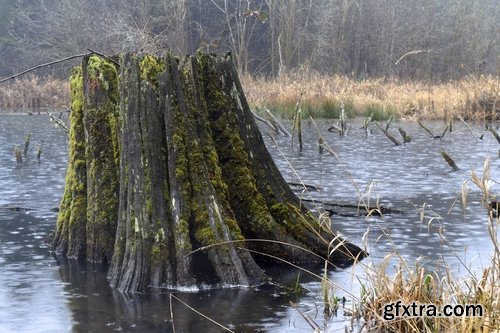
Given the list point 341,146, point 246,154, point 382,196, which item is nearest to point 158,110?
point 246,154

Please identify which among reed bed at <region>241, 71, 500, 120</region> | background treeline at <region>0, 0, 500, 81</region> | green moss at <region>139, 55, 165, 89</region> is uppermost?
background treeline at <region>0, 0, 500, 81</region>

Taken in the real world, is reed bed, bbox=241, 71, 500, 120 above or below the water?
above

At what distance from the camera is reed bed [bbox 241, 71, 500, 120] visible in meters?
28.1

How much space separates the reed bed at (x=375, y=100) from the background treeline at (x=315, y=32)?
1005cm

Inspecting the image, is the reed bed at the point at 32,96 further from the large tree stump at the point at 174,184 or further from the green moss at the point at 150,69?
the green moss at the point at 150,69

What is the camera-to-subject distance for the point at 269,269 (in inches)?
327

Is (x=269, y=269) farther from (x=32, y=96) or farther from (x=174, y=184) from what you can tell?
(x=32, y=96)

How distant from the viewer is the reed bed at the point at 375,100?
2814cm

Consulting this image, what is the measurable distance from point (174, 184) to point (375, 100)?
24104 millimetres

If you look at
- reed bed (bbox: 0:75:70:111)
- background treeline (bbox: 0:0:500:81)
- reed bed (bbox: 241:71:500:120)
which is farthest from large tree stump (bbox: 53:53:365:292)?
background treeline (bbox: 0:0:500:81)

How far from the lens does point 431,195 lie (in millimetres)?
13180

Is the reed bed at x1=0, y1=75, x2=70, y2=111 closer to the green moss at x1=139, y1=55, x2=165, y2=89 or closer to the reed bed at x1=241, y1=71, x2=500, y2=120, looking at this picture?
the reed bed at x1=241, y1=71, x2=500, y2=120

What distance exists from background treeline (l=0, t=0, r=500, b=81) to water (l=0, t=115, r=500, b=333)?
26.4 m

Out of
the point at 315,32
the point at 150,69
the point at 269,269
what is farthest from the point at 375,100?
the point at 150,69
